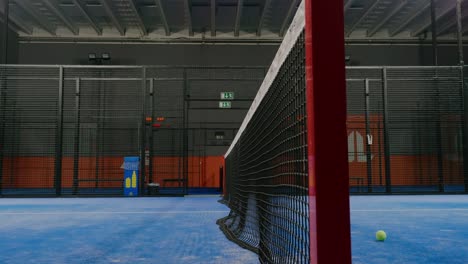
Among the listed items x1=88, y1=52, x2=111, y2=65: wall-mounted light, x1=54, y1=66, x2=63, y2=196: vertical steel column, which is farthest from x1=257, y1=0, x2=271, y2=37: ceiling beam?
x1=54, y1=66, x2=63, y2=196: vertical steel column

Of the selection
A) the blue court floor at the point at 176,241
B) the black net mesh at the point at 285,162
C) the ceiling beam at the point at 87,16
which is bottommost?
the blue court floor at the point at 176,241

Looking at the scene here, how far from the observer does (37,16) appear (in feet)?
47.1

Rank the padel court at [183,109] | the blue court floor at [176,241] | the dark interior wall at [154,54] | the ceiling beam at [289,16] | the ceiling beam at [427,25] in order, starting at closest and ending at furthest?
the blue court floor at [176,241] → the padel court at [183,109] → the ceiling beam at [289,16] → the ceiling beam at [427,25] → the dark interior wall at [154,54]

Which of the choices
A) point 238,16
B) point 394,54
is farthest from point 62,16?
point 394,54

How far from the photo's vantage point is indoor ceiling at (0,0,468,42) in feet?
44.2

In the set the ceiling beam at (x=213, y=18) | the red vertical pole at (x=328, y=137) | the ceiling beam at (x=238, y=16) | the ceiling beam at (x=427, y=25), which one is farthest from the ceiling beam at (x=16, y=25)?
the red vertical pole at (x=328, y=137)

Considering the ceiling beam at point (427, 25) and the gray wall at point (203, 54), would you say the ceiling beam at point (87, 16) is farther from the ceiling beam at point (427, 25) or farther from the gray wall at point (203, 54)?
the ceiling beam at point (427, 25)

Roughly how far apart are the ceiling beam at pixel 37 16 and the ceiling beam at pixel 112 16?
247 cm

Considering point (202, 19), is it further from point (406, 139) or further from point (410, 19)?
point (406, 139)

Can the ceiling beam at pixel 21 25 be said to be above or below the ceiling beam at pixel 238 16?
above

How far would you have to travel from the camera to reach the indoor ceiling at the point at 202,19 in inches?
531

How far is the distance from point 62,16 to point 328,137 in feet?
49.4

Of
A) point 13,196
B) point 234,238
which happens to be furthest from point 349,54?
point 234,238

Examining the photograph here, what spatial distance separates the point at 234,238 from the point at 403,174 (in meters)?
12.7
